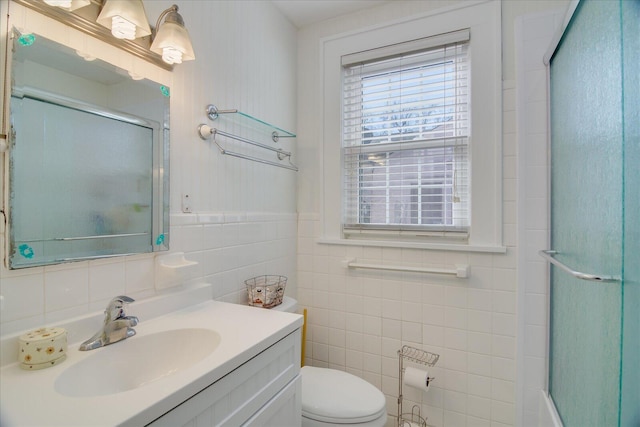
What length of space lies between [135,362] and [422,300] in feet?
4.54

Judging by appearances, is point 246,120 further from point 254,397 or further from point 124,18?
point 254,397

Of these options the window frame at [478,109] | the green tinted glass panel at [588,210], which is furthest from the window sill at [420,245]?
the green tinted glass panel at [588,210]

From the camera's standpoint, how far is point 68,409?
0.62 metres

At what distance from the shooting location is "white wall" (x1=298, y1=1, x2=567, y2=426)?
1.61 m

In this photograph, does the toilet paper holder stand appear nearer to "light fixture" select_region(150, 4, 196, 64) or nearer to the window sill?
the window sill

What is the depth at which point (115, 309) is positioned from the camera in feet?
3.12

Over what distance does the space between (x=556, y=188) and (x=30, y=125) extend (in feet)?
6.07

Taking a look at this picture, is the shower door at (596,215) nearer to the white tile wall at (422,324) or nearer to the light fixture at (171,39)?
the white tile wall at (422,324)

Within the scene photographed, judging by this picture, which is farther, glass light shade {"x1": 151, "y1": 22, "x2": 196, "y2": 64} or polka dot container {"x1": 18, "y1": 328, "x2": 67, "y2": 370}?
glass light shade {"x1": 151, "y1": 22, "x2": 196, "y2": 64}

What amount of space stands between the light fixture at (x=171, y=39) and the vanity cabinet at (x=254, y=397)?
105 centimetres

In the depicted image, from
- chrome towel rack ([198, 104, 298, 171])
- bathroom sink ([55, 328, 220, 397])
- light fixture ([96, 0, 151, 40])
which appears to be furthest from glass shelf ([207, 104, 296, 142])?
bathroom sink ([55, 328, 220, 397])

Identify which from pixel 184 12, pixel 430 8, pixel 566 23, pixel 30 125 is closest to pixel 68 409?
pixel 30 125

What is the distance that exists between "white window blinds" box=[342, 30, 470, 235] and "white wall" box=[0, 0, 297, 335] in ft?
1.34

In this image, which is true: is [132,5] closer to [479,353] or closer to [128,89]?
[128,89]
